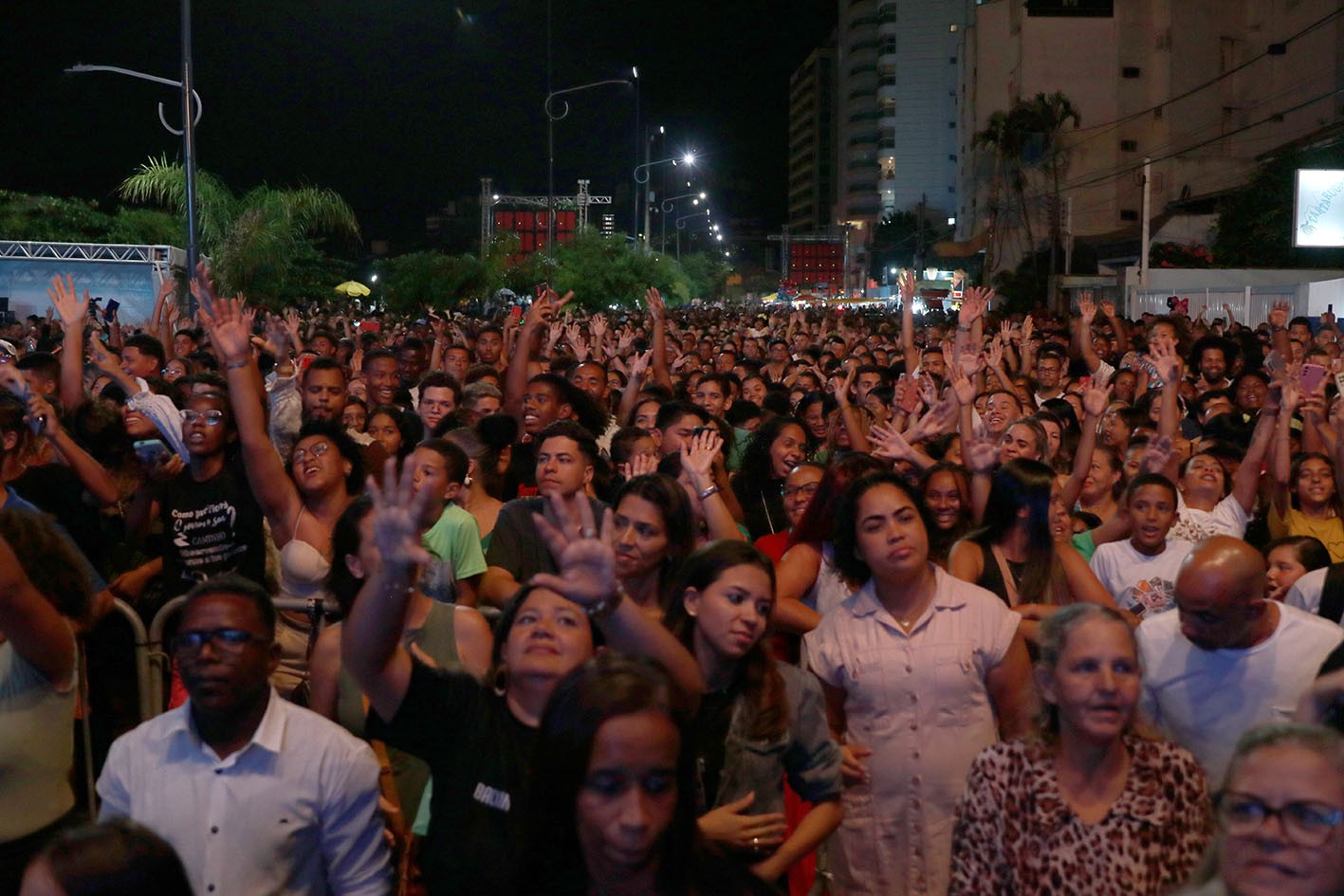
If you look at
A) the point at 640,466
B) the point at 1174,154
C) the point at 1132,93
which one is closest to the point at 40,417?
the point at 640,466

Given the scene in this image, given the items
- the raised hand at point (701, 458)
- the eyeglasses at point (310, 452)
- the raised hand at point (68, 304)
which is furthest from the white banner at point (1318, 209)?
the eyeglasses at point (310, 452)

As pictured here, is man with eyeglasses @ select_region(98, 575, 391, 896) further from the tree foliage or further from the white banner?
the tree foliage

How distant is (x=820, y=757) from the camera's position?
395cm

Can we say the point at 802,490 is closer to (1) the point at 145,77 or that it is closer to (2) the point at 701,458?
(2) the point at 701,458

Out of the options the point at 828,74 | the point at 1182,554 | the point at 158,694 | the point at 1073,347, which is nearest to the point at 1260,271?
the point at 1073,347

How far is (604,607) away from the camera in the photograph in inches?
137

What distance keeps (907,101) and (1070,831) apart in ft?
447

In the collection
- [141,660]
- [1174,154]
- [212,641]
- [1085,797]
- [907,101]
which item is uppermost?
[907,101]

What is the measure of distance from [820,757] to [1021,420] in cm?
442

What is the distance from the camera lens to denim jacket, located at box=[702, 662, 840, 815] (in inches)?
149

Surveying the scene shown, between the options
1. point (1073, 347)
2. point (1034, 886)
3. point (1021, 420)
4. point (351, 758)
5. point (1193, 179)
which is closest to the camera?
point (1034, 886)

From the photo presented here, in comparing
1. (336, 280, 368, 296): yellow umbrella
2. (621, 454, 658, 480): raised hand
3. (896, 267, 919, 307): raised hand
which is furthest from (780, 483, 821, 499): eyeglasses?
(336, 280, 368, 296): yellow umbrella

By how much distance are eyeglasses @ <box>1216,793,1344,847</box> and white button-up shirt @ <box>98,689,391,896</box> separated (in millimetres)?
2055

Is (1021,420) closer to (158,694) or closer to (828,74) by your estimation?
(158,694)
